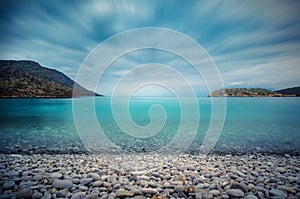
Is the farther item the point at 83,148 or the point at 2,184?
the point at 83,148

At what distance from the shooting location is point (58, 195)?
3.38 metres

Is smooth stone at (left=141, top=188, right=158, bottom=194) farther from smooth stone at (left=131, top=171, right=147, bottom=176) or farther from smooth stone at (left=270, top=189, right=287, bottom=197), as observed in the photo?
smooth stone at (left=270, top=189, right=287, bottom=197)

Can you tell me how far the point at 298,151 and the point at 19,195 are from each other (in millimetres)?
12448

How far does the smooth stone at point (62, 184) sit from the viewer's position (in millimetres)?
3689

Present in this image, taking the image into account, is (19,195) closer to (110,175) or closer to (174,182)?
(110,175)

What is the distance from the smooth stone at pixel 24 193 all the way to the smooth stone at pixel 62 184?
495mm

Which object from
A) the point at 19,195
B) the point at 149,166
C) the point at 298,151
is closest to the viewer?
the point at 19,195

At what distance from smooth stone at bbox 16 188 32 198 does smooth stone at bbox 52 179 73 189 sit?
0.49 m

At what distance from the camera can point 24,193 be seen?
3.28 m

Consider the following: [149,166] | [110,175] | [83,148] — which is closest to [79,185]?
[110,175]

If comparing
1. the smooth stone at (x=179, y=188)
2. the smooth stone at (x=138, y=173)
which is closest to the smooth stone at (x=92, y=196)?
the smooth stone at (x=138, y=173)

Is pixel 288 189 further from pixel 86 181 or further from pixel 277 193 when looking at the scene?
pixel 86 181

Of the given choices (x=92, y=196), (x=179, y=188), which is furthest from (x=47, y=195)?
(x=179, y=188)

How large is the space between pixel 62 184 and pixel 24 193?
735 mm
